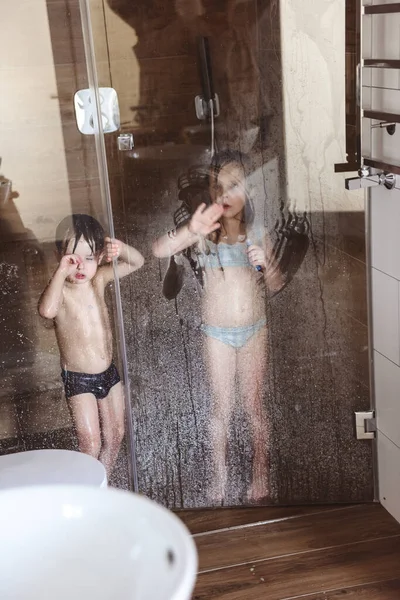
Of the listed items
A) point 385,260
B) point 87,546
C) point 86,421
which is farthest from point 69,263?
point 87,546

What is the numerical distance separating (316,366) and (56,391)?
2.69 ft

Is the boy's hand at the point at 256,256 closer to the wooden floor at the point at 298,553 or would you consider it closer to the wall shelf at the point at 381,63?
the wall shelf at the point at 381,63

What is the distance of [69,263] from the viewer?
7.49 feet

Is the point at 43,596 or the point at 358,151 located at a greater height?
the point at 358,151

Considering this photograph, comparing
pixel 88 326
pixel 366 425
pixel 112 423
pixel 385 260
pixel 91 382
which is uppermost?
pixel 385 260

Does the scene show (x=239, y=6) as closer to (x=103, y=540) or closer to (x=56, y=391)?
(x=56, y=391)

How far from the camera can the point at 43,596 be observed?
1095 millimetres

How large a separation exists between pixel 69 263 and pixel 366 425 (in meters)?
1.08

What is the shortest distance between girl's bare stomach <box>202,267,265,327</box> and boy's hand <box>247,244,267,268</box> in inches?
1.1

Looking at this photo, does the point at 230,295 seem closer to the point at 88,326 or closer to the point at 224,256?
the point at 224,256

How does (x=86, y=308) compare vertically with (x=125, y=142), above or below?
below

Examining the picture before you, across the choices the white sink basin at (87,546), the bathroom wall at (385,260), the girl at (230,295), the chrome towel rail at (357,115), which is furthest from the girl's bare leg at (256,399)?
the white sink basin at (87,546)

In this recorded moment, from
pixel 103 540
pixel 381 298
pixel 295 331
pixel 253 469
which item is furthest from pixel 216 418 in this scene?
pixel 103 540

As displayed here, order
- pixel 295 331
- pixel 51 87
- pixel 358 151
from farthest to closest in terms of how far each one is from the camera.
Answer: pixel 295 331 < pixel 358 151 < pixel 51 87
